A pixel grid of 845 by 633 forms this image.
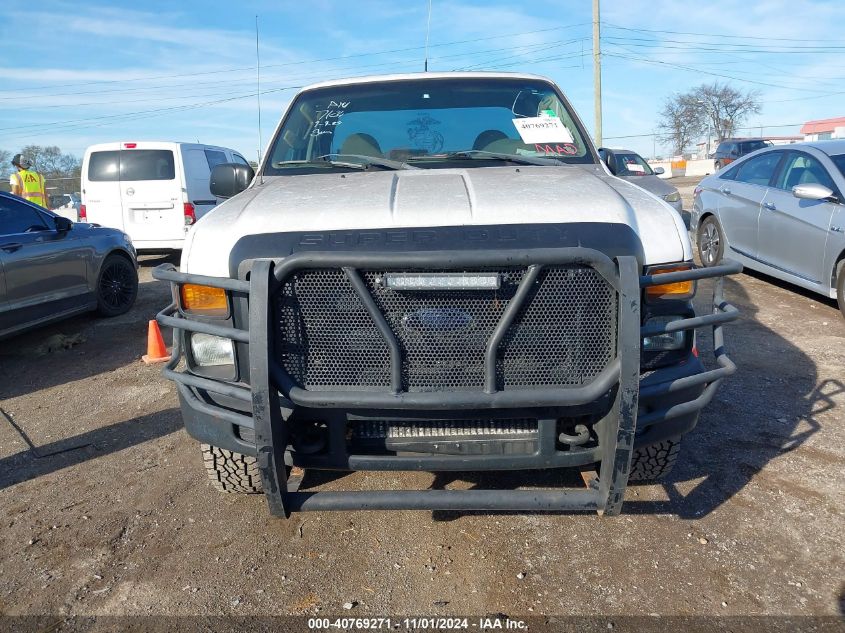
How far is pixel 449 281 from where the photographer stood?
2250 mm

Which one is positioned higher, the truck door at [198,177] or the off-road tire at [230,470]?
the truck door at [198,177]

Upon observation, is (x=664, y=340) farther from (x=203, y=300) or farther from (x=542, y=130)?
(x=203, y=300)

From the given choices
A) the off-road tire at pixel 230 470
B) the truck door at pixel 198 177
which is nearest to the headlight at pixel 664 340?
the off-road tire at pixel 230 470

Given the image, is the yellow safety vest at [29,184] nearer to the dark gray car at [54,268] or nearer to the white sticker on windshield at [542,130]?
the dark gray car at [54,268]

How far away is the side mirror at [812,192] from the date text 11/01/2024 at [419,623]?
17.8ft

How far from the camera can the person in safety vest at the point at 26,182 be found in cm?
1349

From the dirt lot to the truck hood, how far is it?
1300 mm

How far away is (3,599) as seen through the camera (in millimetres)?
2625

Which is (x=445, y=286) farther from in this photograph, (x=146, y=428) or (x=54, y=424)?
(x=54, y=424)

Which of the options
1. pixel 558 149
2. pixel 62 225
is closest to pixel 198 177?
pixel 62 225

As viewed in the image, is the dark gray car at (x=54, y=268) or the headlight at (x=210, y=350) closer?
the headlight at (x=210, y=350)

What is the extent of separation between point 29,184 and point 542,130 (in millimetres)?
13392

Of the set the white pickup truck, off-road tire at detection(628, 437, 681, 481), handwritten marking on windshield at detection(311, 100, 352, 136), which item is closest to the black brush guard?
the white pickup truck

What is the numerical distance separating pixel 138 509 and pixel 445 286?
2.14 metres
